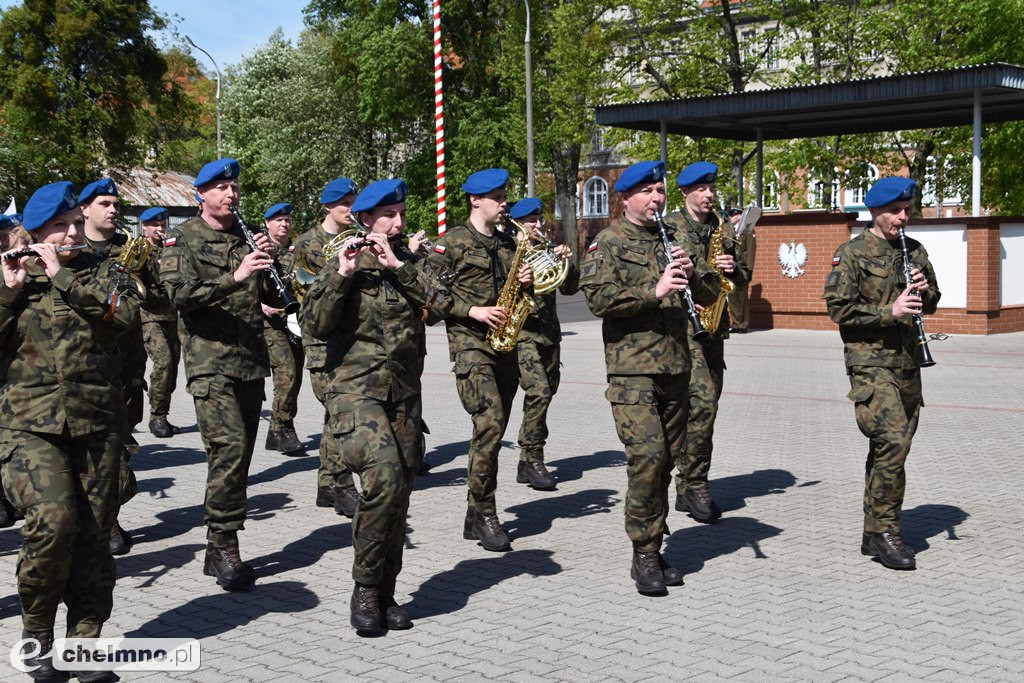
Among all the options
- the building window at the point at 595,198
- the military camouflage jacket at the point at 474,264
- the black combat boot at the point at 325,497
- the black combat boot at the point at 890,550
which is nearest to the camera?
the black combat boot at the point at 890,550

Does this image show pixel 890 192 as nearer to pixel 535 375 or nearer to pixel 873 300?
pixel 873 300

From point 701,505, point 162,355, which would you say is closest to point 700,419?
point 701,505

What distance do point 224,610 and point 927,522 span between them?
4642mm

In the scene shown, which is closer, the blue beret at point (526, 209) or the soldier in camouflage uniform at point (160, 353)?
the blue beret at point (526, 209)

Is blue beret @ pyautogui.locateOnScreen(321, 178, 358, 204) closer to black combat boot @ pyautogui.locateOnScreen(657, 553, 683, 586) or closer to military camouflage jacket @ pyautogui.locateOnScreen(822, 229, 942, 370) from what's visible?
military camouflage jacket @ pyautogui.locateOnScreen(822, 229, 942, 370)

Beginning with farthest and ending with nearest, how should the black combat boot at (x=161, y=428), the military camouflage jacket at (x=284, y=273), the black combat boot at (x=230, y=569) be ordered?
the black combat boot at (x=161, y=428) < the military camouflage jacket at (x=284, y=273) < the black combat boot at (x=230, y=569)

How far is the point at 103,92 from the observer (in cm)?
3969

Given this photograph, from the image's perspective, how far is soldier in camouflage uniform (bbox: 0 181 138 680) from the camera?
5.29m

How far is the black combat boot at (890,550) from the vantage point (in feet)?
23.2

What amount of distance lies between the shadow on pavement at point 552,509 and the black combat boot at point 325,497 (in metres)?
1.32

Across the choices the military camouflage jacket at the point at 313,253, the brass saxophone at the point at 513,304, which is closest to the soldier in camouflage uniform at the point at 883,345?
the brass saxophone at the point at 513,304

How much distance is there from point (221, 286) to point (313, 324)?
1.16 metres

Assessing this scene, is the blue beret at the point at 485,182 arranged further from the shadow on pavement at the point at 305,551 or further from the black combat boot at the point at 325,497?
the black combat boot at the point at 325,497

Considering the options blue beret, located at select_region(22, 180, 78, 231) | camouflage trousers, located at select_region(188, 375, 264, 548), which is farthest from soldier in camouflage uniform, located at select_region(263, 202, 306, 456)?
blue beret, located at select_region(22, 180, 78, 231)
